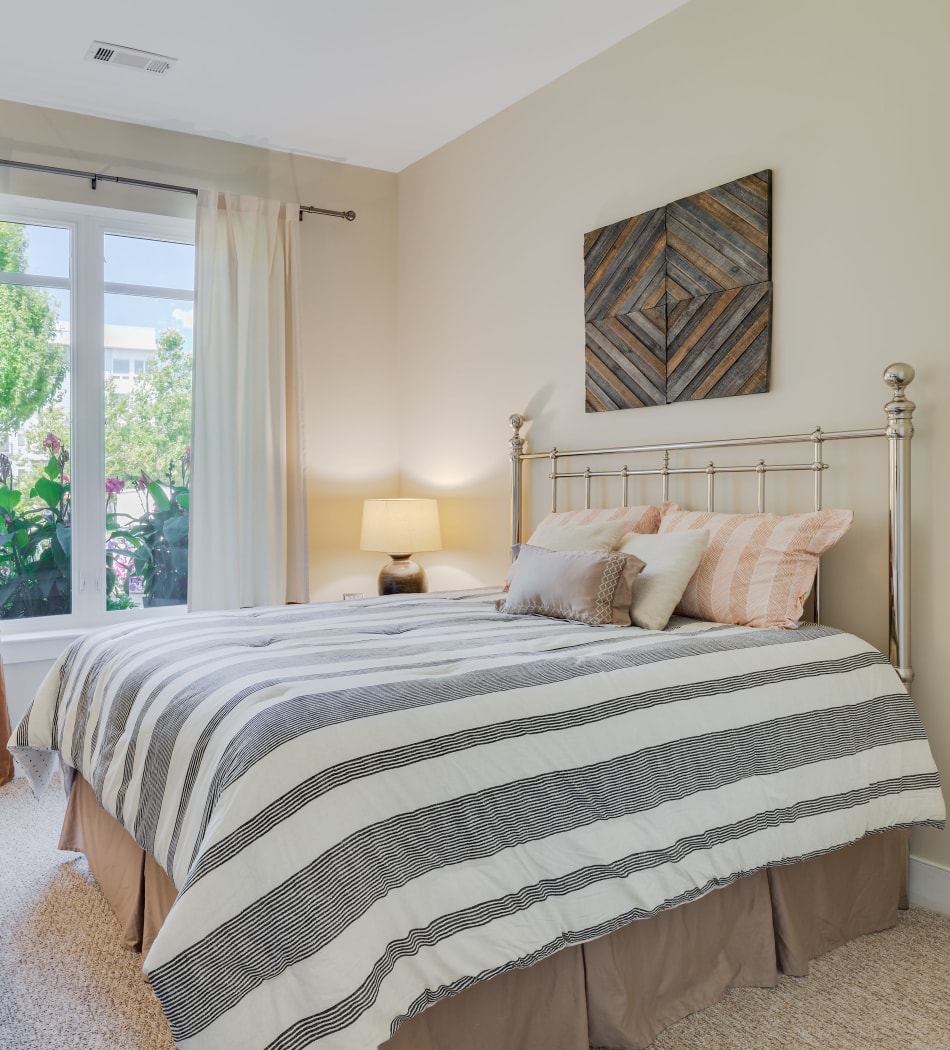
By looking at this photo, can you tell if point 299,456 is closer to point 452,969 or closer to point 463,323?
point 463,323

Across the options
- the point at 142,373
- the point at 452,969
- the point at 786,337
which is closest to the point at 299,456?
the point at 142,373

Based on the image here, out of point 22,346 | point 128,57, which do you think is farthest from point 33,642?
point 128,57

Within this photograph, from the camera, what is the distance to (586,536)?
9.55 feet

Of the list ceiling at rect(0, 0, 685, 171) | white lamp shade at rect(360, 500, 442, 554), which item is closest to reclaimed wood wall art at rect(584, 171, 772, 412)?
ceiling at rect(0, 0, 685, 171)

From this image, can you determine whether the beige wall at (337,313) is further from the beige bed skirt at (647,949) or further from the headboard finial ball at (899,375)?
the headboard finial ball at (899,375)

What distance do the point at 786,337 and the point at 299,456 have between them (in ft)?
7.72

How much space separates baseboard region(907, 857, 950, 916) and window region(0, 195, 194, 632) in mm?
3163

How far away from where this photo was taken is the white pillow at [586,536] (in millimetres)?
2873

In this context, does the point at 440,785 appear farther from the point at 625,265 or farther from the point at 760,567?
the point at 625,265

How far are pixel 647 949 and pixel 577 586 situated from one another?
3.39 feet

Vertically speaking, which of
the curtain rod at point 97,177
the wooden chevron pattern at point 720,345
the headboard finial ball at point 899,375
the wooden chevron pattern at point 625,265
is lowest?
the headboard finial ball at point 899,375

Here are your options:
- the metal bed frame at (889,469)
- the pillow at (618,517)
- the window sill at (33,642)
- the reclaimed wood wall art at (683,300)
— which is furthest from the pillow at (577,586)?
the window sill at (33,642)

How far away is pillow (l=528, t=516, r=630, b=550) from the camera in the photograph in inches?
113

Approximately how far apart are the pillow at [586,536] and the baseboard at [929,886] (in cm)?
122
